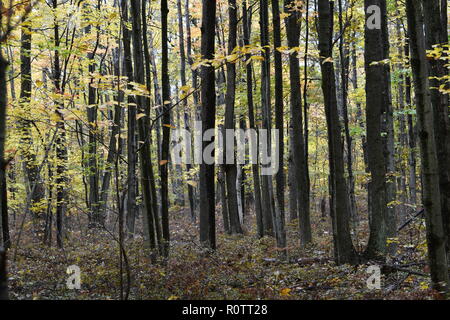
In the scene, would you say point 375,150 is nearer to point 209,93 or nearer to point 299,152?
point 299,152

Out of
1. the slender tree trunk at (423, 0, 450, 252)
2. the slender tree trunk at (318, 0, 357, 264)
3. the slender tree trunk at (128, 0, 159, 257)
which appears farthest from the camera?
the slender tree trunk at (318, 0, 357, 264)

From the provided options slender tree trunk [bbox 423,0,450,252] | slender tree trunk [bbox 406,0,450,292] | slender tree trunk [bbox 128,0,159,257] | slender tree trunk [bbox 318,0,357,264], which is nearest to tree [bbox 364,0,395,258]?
slender tree trunk [bbox 318,0,357,264]

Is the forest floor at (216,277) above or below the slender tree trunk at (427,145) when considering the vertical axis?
below

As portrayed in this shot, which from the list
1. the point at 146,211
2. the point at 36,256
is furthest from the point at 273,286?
the point at 36,256

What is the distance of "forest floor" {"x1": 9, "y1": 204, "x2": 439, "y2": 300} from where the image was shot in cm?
666

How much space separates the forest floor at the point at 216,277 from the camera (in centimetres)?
666

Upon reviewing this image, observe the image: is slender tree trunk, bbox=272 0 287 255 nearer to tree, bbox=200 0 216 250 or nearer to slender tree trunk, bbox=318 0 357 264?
slender tree trunk, bbox=318 0 357 264

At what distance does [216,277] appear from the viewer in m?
7.90

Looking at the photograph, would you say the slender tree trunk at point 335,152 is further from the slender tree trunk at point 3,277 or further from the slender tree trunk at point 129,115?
the slender tree trunk at point 3,277

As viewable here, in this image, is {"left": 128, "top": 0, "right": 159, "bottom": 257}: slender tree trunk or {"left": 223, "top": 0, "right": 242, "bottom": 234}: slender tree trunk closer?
{"left": 128, "top": 0, "right": 159, "bottom": 257}: slender tree trunk

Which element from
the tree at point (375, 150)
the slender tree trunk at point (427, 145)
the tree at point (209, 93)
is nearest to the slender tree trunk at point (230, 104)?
the tree at point (209, 93)

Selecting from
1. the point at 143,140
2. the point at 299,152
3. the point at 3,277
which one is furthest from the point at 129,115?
the point at 299,152
